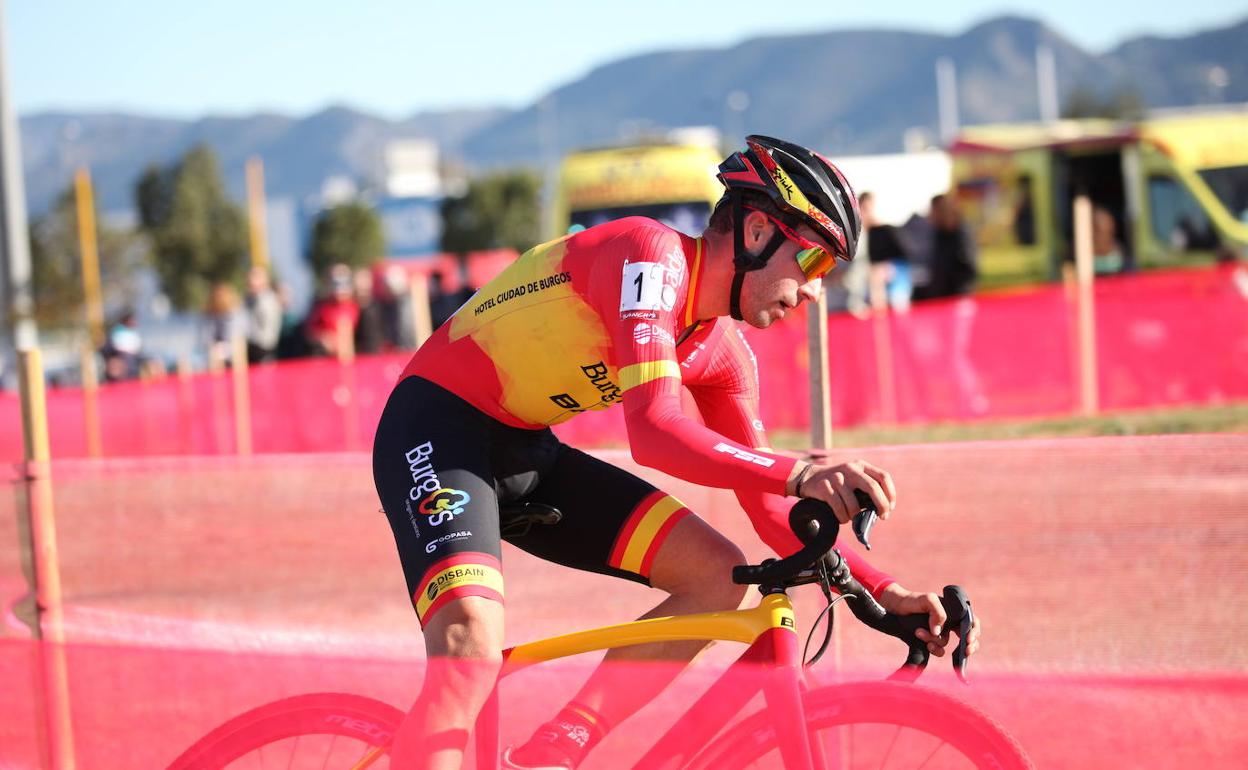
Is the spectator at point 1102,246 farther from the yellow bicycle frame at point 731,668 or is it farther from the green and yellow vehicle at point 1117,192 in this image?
the yellow bicycle frame at point 731,668

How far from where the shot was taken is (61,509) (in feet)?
24.9

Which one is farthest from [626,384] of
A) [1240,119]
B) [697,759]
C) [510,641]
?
[1240,119]

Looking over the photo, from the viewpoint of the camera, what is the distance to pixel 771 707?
10.00 feet

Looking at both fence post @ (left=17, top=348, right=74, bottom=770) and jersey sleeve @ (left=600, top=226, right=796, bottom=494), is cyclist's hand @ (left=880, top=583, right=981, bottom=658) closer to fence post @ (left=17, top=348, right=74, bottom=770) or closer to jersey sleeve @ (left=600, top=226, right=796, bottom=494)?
jersey sleeve @ (left=600, top=226, right=796, bottom=494)

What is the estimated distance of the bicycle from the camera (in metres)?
2.96

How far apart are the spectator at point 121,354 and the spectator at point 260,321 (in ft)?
8.05

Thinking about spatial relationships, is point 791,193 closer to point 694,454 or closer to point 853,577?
point 694,454

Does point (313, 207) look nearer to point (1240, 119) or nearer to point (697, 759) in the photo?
→ point (1240, 119)

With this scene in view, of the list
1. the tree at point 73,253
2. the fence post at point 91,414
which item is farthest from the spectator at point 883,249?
the tree at point 73,253

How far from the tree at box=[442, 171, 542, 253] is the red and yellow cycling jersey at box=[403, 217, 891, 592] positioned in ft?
331

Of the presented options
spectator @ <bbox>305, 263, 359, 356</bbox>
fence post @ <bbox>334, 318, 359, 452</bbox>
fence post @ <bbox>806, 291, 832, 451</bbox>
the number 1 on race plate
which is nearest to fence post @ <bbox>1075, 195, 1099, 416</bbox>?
fence post @ <bbox>334, 318, 359, 452</bbox>

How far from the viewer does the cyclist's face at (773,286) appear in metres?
3.28

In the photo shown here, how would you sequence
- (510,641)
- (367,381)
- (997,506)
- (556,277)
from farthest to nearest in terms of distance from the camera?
(367,381), (510,641), (997,506), (556,277)

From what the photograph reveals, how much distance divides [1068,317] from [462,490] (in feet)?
35.3
